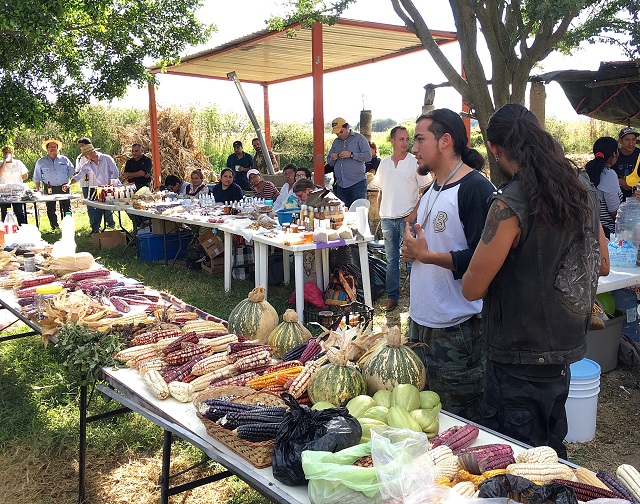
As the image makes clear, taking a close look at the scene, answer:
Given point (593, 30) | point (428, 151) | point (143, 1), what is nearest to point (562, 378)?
point (428, 151)

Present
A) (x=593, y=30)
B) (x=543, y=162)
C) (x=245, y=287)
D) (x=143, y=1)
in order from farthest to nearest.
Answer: (x=143, y=1) → (x=245, y=287) → (x=593, y=30) → (x=543, y=162)

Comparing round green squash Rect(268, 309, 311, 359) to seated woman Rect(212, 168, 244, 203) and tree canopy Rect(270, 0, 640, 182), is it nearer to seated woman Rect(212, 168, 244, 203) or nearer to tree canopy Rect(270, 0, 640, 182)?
tree canopy Rect(270, 0, 640, 182)

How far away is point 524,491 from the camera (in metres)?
1.65

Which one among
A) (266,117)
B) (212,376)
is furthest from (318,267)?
Result: (266,117)

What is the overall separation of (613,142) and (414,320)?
15.0ft

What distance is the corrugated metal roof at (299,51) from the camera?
436 inches

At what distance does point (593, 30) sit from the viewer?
7211 millimetres

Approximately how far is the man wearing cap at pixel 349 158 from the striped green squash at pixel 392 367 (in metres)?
7.77

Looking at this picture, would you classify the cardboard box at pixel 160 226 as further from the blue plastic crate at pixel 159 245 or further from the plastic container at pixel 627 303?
the plastic container at pixel 627 303

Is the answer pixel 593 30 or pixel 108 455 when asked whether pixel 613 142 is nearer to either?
pixel 593 30

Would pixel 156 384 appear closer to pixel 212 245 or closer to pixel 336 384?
pixel 336 384

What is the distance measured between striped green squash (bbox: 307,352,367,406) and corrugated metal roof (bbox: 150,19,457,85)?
8.41m

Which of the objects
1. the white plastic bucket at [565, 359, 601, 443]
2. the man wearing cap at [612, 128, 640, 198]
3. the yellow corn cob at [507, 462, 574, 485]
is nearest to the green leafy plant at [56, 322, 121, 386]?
the yellow corn cob at [507, 462, 574, 485]

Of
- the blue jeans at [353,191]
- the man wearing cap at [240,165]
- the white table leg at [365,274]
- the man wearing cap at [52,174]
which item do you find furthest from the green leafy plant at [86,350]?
the man wearing cap at [52,174]
